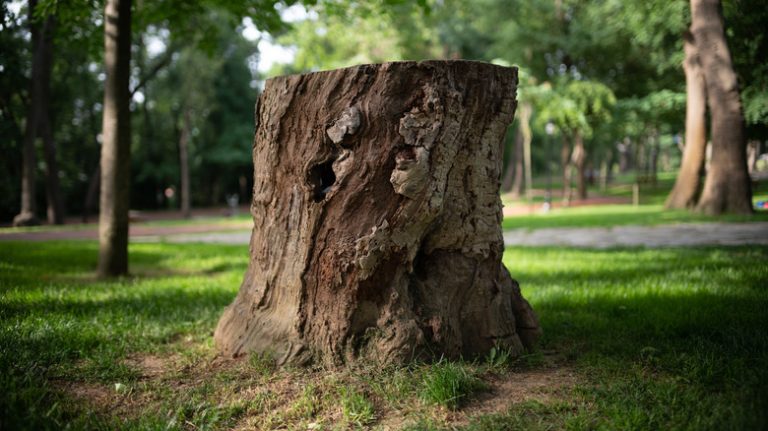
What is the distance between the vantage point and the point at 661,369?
10.2ft

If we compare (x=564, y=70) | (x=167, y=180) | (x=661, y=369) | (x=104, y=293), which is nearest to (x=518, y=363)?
(x=661, y=369)

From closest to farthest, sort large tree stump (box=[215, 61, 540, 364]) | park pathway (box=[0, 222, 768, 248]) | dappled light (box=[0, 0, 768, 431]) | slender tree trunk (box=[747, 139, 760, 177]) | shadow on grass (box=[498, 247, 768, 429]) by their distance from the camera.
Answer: shadow on grass (box=[498, 247, 768, 429]), dappled light (box=[0, 0, 768, 431]), large tree stump (box=[215, 61, 540, 364]), park pathway (box=[0, 222, 768, 248]), slender tree trunk (box=[747, 139, 760, 177])

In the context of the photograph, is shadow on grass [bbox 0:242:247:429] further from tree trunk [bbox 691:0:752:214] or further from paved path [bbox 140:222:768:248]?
tree trunk [bbox 691:0:752:214]

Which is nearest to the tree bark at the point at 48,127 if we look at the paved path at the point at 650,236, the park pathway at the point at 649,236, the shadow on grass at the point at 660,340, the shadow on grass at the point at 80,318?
the park pathway at the point at 649,236

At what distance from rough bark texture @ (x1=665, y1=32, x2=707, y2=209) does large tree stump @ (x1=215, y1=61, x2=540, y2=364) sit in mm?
15595

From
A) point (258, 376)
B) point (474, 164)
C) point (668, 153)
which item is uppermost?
point (668, 153)

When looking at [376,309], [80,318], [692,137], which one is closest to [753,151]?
[692,137]

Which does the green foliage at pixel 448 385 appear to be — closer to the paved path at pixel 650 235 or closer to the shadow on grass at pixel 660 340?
the shadow on grass at pixel 660 340

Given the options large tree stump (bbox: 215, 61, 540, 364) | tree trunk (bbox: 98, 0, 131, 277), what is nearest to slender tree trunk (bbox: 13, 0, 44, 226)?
tree trunk (bbox: 98, 0, 131, 277)

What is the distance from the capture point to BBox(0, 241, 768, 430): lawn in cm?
259

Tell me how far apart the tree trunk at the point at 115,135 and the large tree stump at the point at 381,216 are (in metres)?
3.63

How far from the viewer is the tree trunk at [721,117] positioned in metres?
12.2

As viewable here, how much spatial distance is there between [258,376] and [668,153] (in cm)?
7965

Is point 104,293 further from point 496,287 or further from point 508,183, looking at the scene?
point 508,183
